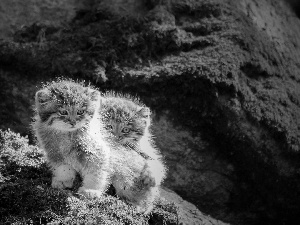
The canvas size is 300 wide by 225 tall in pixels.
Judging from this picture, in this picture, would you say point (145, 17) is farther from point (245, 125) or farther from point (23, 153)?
point (23, 153)

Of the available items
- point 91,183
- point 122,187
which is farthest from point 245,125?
point 91,183

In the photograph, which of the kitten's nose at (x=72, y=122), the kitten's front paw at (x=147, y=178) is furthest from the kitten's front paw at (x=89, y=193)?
the kitten's nose at (x=72, y=122)

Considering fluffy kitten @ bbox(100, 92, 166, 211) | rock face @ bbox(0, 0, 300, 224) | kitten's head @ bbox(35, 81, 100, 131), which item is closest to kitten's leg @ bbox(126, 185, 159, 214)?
fluffy kitten @ bbox(100, 92, 166, 211)

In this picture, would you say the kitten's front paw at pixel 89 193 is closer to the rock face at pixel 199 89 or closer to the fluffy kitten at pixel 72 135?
the fluffy kitten at pixel 72 135

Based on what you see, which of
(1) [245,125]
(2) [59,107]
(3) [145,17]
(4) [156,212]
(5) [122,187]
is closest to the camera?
(2) [59,107]

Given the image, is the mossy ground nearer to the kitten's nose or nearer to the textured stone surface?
the textured stone surface

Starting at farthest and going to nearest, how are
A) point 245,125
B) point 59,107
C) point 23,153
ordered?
1. point 245,125
2. point 23,153
3. point 59,107

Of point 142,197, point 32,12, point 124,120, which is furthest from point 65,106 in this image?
point 32,12
